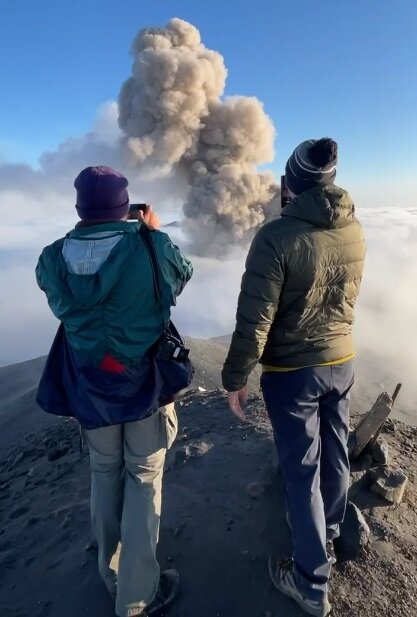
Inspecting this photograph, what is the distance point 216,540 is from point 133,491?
109cm

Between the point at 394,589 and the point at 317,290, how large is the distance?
2026mm

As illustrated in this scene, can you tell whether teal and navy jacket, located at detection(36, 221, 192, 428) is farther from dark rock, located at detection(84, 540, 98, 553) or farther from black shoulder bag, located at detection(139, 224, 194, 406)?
dark rock, located at detection(84, 540, 98, 553)

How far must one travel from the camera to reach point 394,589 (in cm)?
305

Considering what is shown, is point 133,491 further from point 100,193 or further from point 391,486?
point 391,486

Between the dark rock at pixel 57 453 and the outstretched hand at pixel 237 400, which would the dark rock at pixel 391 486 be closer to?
the outstretched hand at pixel 237 400

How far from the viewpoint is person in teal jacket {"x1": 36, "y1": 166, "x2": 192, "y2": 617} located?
2408mm

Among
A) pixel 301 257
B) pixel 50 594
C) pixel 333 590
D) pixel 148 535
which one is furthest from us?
pixel 50 594

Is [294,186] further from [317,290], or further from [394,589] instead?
[394,589]

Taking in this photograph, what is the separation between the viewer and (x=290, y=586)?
2.83 meters

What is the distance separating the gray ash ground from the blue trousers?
0.36 meters

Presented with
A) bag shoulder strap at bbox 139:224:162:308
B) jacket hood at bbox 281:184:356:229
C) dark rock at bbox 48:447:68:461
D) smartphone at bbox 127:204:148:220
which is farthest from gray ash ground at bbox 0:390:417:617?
smartphone at bbox 127:204:148:220

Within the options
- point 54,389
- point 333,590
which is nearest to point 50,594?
point 54,389

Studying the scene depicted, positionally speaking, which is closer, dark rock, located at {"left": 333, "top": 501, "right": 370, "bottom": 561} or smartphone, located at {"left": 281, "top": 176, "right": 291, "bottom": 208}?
smartphone, located at {"left": 281, "top": 176, "right": 291, "bottom": 208}

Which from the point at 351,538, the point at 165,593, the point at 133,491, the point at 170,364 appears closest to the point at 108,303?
the point at 170,364
